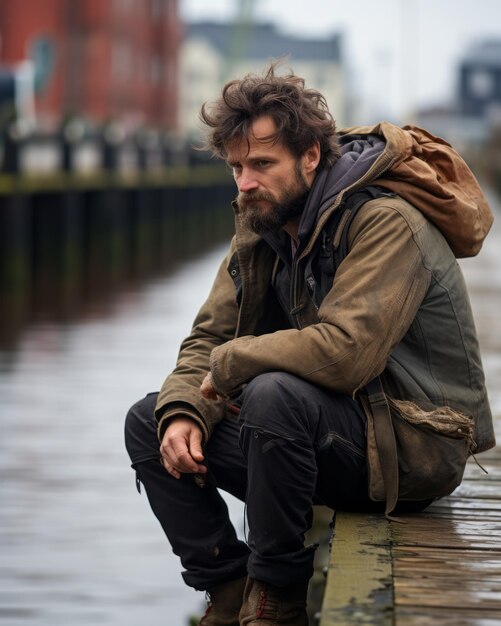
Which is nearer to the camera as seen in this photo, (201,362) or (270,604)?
(270,604)

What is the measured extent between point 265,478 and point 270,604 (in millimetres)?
313

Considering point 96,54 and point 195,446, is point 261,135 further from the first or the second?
point 96,54

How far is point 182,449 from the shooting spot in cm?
398

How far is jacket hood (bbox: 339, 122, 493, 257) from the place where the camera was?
3.93 meters

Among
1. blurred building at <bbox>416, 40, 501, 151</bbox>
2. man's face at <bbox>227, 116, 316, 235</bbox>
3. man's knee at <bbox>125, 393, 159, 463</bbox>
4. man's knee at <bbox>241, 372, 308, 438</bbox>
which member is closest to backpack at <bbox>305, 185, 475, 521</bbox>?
man's face at <bbox>227, 116, 316, 235</bbox>

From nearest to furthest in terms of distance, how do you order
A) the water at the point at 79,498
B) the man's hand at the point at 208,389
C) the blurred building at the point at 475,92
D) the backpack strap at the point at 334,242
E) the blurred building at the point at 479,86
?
1. the backpack strap at the point at 334,242
2. the man's hand at the point at 208,389
3. the water at the point at 79,498
4. the blurred building at the point at 475,92
5. the blurred building at the point at 479,86

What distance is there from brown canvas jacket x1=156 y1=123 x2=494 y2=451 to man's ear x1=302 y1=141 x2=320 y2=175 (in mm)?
149

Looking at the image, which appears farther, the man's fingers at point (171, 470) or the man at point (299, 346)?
the man's fingers at point (171, 470)

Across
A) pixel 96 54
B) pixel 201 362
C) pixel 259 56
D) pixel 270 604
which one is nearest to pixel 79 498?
pixel 201 362

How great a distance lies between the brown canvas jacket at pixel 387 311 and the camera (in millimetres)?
3799

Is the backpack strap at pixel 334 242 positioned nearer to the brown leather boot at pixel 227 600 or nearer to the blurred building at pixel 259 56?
the brown leather boot at pixel 227 600

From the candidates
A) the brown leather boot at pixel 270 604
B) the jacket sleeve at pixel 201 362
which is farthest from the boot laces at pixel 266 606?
the jacket sleeve at pixel 201 362

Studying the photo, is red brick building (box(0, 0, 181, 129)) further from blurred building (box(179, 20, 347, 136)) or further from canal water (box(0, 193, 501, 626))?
blurred building (box(179, 20, 347, 136))

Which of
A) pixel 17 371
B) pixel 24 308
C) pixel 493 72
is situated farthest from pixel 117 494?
pixel 493 72
